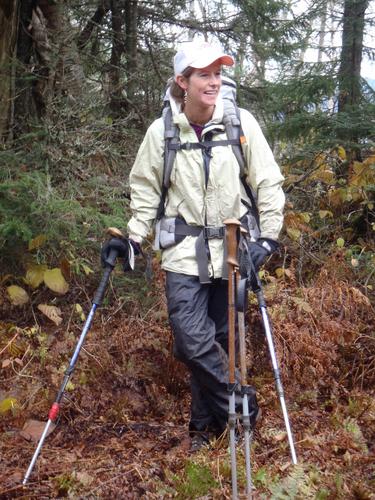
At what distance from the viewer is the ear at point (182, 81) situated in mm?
4633

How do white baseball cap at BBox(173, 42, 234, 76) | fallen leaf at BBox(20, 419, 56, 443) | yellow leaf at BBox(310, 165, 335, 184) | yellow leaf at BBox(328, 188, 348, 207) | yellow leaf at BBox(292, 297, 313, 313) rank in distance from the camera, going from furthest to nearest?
1. yellow leaf at BBox(310, 165, 335, 184)
2. yellow leaf at BBox(328, 188, 348, 207)
3. yellow leaf at BBox(292, 297, 313, 313)
4. fallen leaf at BBox(20, 419, 56, 443)
5. white baseball cap at BBox(173, 42, 234, 76)

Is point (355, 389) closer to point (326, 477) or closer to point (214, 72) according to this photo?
point (326, 477)

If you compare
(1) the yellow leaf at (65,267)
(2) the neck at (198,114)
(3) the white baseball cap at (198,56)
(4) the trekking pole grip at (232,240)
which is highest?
(3) the white baseball cap at (198,56)

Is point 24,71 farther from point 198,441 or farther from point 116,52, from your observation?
A: point 198,441

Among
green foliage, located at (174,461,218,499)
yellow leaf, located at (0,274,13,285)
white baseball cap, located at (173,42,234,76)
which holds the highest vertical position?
white baseball cap, located at (173,42,234,76)

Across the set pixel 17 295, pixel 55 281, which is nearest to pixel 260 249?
pixel 55 281

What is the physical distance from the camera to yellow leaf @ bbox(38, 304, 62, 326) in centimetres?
678

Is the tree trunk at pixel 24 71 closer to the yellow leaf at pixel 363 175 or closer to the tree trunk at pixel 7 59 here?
the tree trunk at pixel 7 59

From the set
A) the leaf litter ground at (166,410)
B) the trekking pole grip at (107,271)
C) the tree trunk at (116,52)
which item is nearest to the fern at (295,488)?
the leaf litter ground at (166,410)

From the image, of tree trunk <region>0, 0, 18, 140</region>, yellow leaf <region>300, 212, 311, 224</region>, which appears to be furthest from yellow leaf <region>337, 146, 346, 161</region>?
tree trunk <region>0, 0, 18, 140</region>

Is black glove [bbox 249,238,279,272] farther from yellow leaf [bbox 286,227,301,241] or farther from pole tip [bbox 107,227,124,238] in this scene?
yellow leaf [bbox 286,227,301,241]

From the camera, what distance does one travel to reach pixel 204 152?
4559 mm

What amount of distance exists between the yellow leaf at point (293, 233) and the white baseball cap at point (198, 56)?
3775 mm

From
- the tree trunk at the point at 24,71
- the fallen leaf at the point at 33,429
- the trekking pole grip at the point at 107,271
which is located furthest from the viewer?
Result: the tree trunk at the point at 24,71
